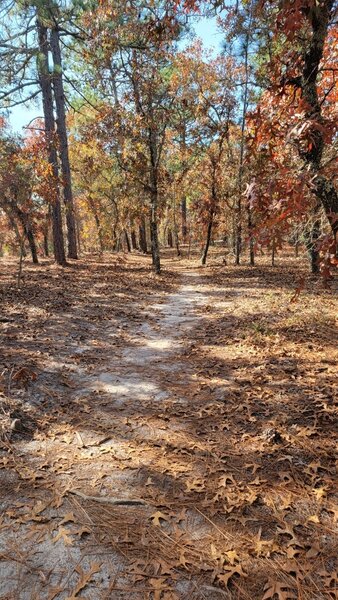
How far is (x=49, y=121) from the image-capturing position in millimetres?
14039

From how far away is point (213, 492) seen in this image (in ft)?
9.21

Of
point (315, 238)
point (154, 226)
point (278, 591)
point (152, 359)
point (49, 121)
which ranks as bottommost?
point (278, 591)

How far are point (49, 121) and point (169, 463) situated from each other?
1440 cm

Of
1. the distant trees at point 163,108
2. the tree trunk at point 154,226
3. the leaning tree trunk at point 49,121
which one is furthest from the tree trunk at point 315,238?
the leaning tree trunk at point 49,121

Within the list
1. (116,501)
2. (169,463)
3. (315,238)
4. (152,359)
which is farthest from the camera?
(315,238)

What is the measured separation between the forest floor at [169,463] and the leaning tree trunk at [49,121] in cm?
832

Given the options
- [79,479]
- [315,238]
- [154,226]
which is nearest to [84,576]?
[79,479]

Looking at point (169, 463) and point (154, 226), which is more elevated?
point (154, 226)

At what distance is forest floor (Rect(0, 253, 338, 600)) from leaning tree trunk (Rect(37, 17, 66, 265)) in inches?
328

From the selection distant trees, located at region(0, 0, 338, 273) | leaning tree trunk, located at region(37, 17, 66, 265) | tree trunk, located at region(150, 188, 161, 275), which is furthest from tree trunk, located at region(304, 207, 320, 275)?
leaning tree trunk, located at region(37, 17, 66, 265)

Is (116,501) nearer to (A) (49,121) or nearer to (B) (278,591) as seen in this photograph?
(B) (278,591)

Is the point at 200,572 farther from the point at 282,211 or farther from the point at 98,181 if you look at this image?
the point at 98,181

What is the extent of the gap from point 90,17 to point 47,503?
1310cm

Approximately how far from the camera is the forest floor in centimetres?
215
